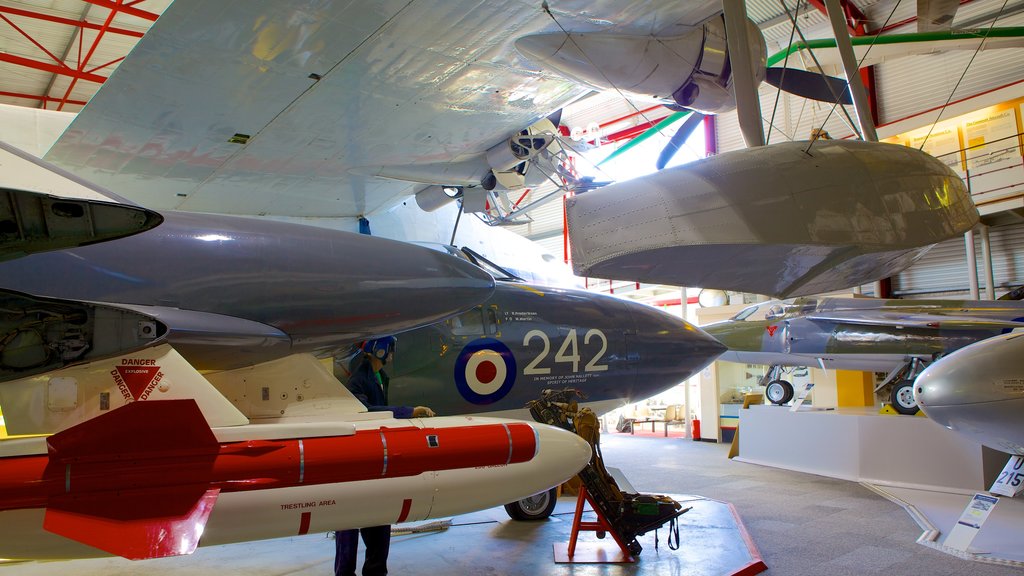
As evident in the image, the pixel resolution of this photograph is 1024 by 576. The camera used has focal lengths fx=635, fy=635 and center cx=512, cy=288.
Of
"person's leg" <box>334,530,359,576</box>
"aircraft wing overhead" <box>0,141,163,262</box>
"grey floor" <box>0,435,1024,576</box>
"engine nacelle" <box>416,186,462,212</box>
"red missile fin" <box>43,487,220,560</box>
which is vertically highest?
"engine nacelle" <box>416,186,462,212</box>

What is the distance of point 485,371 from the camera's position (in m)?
6.44

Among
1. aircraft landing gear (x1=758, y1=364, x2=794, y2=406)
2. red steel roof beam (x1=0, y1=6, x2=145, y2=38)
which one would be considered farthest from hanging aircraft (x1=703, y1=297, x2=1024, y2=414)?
red steel roof beam (x1=0, y1=6, x2=145, y2=38)

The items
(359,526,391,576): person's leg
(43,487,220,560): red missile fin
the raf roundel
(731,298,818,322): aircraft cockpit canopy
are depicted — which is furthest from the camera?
(731,298,818,322): aircraft cockpit canopy

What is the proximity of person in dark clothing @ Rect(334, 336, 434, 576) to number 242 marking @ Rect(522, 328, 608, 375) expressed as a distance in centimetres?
132

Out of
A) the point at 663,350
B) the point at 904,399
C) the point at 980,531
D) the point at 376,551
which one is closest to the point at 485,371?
the point at 376,551

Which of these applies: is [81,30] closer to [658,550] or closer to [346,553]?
[346,553]

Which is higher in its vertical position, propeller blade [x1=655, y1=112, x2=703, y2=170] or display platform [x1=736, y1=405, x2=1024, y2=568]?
propeller blade [x1=655, y1=112, x2=703, y2=170]

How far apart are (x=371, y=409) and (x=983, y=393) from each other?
6.29m

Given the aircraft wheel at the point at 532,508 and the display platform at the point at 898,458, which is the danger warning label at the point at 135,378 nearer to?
the aircraft wheel at the point at 532,508

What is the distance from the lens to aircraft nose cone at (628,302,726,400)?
7.34 meters

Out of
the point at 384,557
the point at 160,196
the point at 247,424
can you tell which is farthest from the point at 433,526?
the point at 160,196

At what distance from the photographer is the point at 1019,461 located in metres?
7.38

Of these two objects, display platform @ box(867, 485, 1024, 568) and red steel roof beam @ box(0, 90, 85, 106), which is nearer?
display platform @ box(867, 485, 1024, 568)

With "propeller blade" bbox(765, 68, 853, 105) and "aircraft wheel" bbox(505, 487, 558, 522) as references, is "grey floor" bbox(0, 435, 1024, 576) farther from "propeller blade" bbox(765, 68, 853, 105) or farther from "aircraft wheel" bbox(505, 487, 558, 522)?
"propeller blade" bbox(765, 68, 853, 105)
